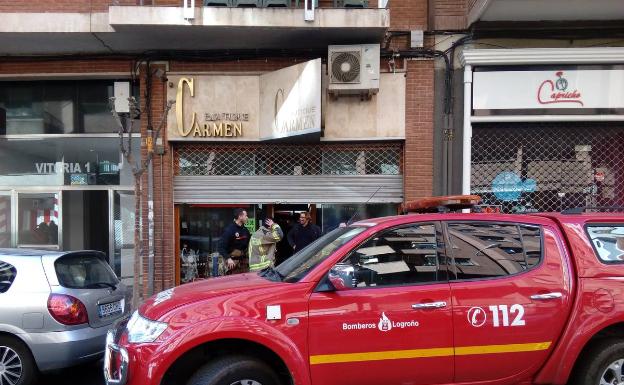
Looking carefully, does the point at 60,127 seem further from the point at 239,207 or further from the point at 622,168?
the point at 622,168

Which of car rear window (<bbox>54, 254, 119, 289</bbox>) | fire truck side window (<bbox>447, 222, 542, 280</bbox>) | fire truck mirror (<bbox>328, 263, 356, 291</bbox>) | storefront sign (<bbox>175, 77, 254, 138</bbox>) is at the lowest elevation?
car rear window (<bbox>54, 254, 119, 289</bbox>)

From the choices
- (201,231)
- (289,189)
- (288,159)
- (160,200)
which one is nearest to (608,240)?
(289,189)

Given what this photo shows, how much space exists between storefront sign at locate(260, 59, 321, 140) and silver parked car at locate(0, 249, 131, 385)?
4337 millimetres

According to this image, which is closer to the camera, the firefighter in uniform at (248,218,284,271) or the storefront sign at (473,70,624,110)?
the firefighter in uniform at (248,218,284,271)

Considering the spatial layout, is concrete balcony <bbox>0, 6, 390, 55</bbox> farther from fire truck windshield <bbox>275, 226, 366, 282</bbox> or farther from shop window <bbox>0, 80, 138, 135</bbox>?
fire truck windshield <bbox>275, 226, 366, 282</bbox>

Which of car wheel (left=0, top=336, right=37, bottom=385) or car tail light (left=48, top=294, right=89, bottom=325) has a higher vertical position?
car tail light (left=48, top=294, right=89, bottom=325)

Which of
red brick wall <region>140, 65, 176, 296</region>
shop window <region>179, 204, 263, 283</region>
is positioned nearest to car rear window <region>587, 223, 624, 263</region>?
shop window <region>179, 204, 263, 283</region>

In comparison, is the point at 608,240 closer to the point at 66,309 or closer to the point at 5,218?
the point at 66,309

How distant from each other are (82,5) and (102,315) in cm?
594

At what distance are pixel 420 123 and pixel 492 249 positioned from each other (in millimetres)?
5208

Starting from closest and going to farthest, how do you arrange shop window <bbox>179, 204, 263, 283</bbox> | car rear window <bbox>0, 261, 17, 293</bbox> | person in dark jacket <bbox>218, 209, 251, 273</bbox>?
car rear window <bbox>0, 261, 17, 293</bbox>, person in dark jacket <bbox>218, 209, 251, 273</bbox>, shop window <bbox>179, 204, 263, 283</bbox>

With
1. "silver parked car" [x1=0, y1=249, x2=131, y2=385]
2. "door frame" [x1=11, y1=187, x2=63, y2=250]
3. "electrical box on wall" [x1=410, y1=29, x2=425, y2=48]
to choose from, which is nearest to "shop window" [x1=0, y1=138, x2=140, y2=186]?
"door frame" [x1=11, y1=187, x2=63, y2=250]

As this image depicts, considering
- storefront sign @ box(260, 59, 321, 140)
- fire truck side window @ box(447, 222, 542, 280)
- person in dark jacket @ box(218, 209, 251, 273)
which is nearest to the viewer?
fire truck side window @ box(447, 222, 542, 280)

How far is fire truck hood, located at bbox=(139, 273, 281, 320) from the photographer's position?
12.2 ft
